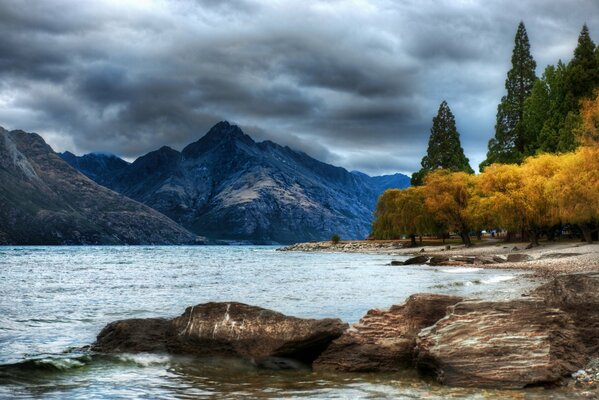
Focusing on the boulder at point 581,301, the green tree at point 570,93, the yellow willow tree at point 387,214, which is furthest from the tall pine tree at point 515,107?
the boulder at point 581,301

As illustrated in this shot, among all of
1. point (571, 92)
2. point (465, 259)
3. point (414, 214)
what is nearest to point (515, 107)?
point (571, 92)

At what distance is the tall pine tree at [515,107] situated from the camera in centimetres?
11044

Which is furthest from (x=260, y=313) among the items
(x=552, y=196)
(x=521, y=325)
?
(x=552, y=196)

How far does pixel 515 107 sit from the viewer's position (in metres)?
112

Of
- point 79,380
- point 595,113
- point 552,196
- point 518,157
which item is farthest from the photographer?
point 518,157

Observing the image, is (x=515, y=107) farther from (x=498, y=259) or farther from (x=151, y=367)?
(x=151, y=367)

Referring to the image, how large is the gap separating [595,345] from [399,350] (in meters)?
4.64

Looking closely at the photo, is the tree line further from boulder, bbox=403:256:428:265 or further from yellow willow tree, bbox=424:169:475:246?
boulder, bbox=403:256:428:265

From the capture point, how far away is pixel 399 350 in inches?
535

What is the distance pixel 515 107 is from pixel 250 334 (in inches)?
4323

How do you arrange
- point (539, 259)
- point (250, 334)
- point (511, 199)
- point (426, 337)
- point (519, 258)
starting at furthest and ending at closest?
point (511, 199)
point (519, 258)
point (539, 259)
point (250, 334)
point (426, 337)

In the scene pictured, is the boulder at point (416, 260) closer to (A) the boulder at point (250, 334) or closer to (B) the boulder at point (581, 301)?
(B) the boulder at point (581, 301)

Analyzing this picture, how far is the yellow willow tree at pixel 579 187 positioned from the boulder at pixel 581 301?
38.6 metres

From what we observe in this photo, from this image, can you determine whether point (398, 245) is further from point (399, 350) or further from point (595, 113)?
point (399, 350)
